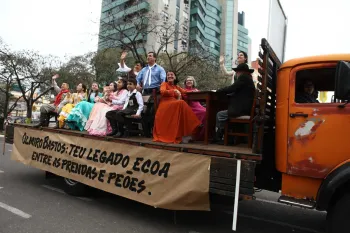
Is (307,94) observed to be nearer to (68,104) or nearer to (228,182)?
(228,182)

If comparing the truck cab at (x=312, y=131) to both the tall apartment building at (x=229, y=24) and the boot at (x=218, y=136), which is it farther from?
the tall apartment building at (x=229, y=24)

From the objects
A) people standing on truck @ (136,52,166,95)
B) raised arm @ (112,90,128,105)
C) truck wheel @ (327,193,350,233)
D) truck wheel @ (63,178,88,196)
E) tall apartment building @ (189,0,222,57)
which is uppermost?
tall apartment building @ (189,0,222,57)

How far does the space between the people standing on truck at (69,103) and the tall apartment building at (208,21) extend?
60220 millimetres

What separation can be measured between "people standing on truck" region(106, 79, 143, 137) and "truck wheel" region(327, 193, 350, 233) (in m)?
3.35

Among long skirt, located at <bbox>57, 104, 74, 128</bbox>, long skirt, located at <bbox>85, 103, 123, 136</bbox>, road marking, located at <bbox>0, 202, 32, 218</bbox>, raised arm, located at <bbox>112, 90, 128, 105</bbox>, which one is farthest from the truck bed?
long skirt, located at <bbox>57, 104, 74, 128</bbox>

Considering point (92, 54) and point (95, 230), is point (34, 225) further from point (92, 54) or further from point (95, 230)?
point (92, 54)

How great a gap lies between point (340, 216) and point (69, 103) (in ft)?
18.9

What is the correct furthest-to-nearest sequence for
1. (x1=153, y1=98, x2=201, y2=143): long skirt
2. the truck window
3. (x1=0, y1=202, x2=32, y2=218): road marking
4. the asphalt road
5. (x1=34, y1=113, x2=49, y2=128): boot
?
(x1=34, y1=113, x2=49, y2=128): boot
(x1=153, y1=98, x2=201, y2=143): long skirt
(x1=0, y1=202, x2=32, y2=218): road marking
the asphalt road
the truck window

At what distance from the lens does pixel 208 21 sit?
80.5 m

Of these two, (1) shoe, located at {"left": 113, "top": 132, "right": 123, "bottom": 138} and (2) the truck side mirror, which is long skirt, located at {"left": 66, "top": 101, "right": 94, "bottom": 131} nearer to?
(1) shoe, located at {"left": 113, "top": 132, "right": 123, "bottom": 138}

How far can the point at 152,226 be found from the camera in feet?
14.3

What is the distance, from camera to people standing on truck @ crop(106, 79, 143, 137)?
212 inches

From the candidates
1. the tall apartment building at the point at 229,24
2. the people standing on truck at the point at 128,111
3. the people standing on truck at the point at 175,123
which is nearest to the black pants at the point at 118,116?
the people standing on truck at the point at 128,111

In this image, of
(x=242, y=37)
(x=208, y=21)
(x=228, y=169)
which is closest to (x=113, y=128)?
(x=228, y=169)
